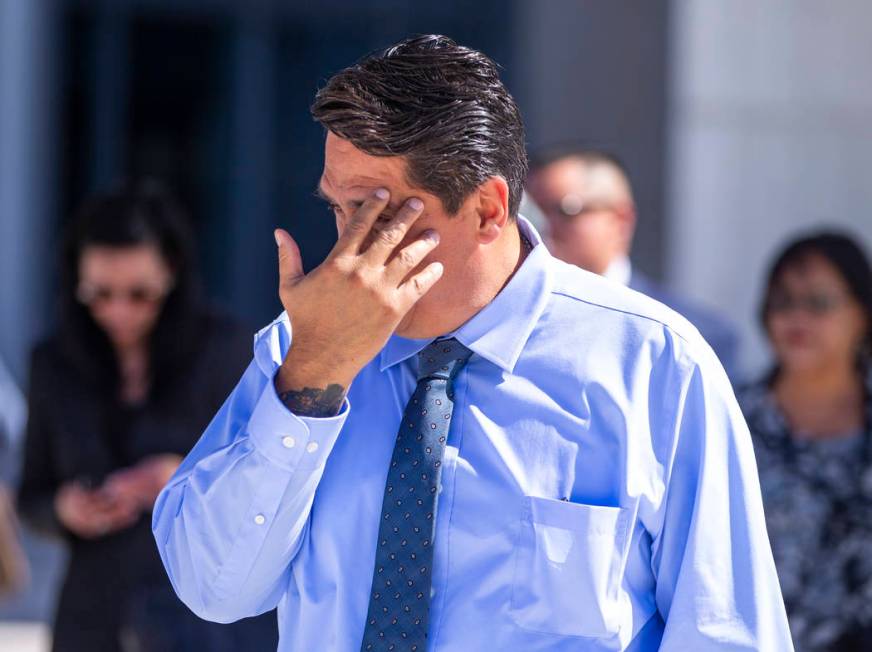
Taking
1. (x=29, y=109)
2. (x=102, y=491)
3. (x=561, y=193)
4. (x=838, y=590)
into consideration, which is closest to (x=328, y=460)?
(x=102, y=491)

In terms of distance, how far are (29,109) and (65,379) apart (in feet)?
19.1

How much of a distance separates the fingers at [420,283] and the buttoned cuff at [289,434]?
0.18 m

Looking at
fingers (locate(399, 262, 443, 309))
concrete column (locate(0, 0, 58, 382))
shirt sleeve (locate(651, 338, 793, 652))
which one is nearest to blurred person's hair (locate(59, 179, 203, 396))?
fingers (locate(399, 262, 443, 309))

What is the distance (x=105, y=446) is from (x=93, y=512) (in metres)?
0.23

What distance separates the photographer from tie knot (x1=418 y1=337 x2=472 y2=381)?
2.11m

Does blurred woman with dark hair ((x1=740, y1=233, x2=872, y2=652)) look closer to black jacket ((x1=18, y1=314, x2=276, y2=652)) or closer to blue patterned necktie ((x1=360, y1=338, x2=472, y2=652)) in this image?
black jacket ((x1=18, y1=314, x2=276, y2=652))

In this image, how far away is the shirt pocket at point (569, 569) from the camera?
1.94m

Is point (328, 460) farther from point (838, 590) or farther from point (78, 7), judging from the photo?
point (78, 7)

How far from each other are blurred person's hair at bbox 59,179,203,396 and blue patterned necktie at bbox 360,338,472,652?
1757 mm

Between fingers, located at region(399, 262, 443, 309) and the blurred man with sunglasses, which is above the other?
fingers, located at region(399, 262, 443, 309)

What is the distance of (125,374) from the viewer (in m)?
3.84

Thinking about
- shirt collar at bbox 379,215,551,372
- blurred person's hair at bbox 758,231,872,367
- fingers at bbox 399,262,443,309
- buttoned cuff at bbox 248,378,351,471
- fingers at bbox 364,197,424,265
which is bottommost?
blurred person's hair at bbox 758,231,872,367

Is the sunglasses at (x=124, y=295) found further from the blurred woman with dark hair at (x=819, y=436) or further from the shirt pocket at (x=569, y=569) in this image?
the shirt pocket at (x=569, y=569)

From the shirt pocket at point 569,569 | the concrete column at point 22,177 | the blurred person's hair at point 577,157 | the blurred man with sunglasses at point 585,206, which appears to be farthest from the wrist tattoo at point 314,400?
the concrete column at point 22,177
